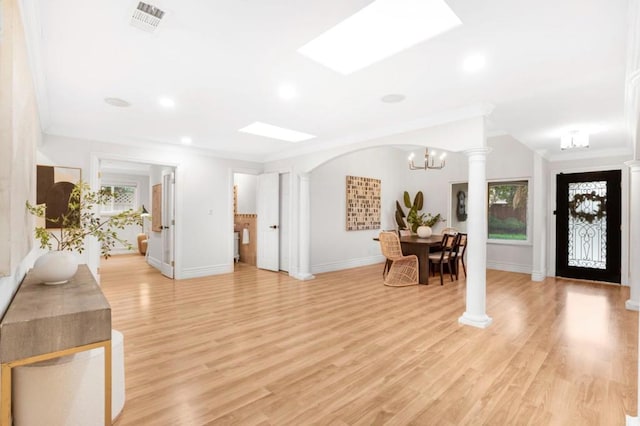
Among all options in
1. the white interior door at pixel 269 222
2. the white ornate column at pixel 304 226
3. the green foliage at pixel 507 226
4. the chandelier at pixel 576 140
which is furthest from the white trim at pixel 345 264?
the chandelier at pixel 576 140

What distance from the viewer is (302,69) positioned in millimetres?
2746

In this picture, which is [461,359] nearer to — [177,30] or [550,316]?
[550,316]

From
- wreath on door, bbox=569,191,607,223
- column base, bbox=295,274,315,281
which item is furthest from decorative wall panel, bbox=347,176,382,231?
wreath on door, bbox=569,191,607,223

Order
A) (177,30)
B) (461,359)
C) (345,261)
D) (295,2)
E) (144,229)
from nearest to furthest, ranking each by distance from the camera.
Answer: (295,2), (177,30), (461,359), (345,261), (144,229)

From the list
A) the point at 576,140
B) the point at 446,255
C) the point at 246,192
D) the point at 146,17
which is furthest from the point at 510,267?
the point at 146,17

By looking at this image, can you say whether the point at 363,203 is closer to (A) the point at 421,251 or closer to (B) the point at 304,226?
(B) the point at 304,226

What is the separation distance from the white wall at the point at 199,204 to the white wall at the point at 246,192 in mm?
1149

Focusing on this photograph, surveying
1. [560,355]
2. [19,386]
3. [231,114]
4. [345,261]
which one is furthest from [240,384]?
[345,261]

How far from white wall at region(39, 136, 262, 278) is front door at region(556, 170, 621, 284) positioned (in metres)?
6.54

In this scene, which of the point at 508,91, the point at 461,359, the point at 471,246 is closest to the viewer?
the point at 461,359

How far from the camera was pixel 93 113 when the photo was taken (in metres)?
4.02

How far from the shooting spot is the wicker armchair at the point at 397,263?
5543 millimetres

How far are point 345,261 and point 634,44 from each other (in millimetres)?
5857

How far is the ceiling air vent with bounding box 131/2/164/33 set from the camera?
6.37 feet
